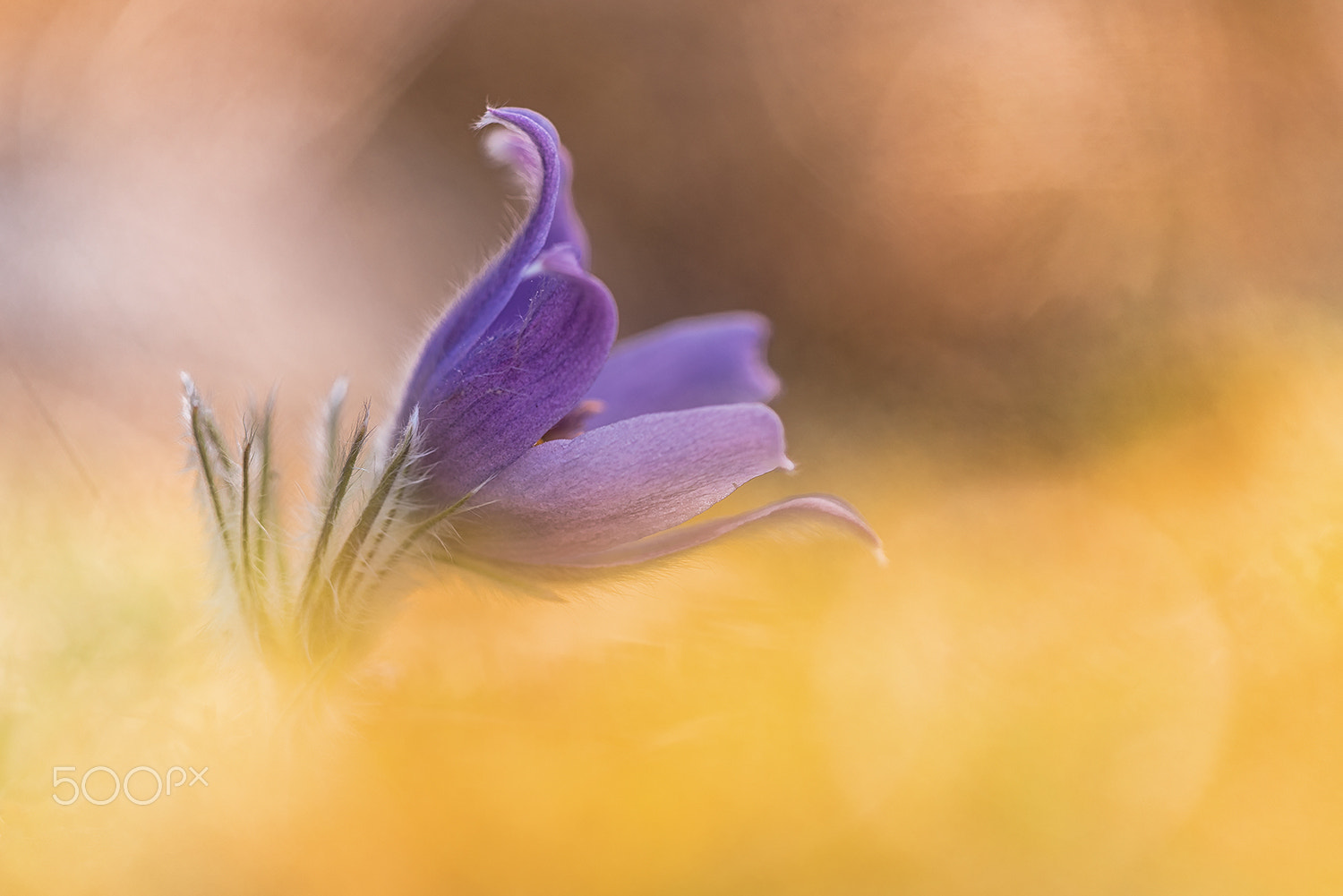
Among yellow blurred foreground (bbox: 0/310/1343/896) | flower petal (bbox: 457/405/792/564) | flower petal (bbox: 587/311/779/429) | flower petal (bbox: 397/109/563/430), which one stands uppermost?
flower petal (bbox: 397/109/563/430)

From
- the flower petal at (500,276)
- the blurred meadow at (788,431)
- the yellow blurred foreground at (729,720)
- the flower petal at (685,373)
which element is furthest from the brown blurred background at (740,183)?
the flower petal at (500,276)

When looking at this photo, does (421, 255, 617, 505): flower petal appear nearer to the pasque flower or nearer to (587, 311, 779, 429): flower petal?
the pasque flower

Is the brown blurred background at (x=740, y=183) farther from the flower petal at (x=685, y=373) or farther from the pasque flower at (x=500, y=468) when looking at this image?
the pasque flower at (x=500, y=468)

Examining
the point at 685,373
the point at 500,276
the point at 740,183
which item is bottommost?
the point at 740,183

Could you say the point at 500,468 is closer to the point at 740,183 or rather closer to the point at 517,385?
the point at 517,385

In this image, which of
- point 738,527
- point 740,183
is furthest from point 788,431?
point 738,527

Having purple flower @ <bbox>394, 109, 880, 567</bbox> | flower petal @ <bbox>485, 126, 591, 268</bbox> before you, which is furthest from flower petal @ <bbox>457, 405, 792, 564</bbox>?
flower petal @ <bbox>485, 126, 591, 268</bbox>

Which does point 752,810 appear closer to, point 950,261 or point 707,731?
point 707,731
